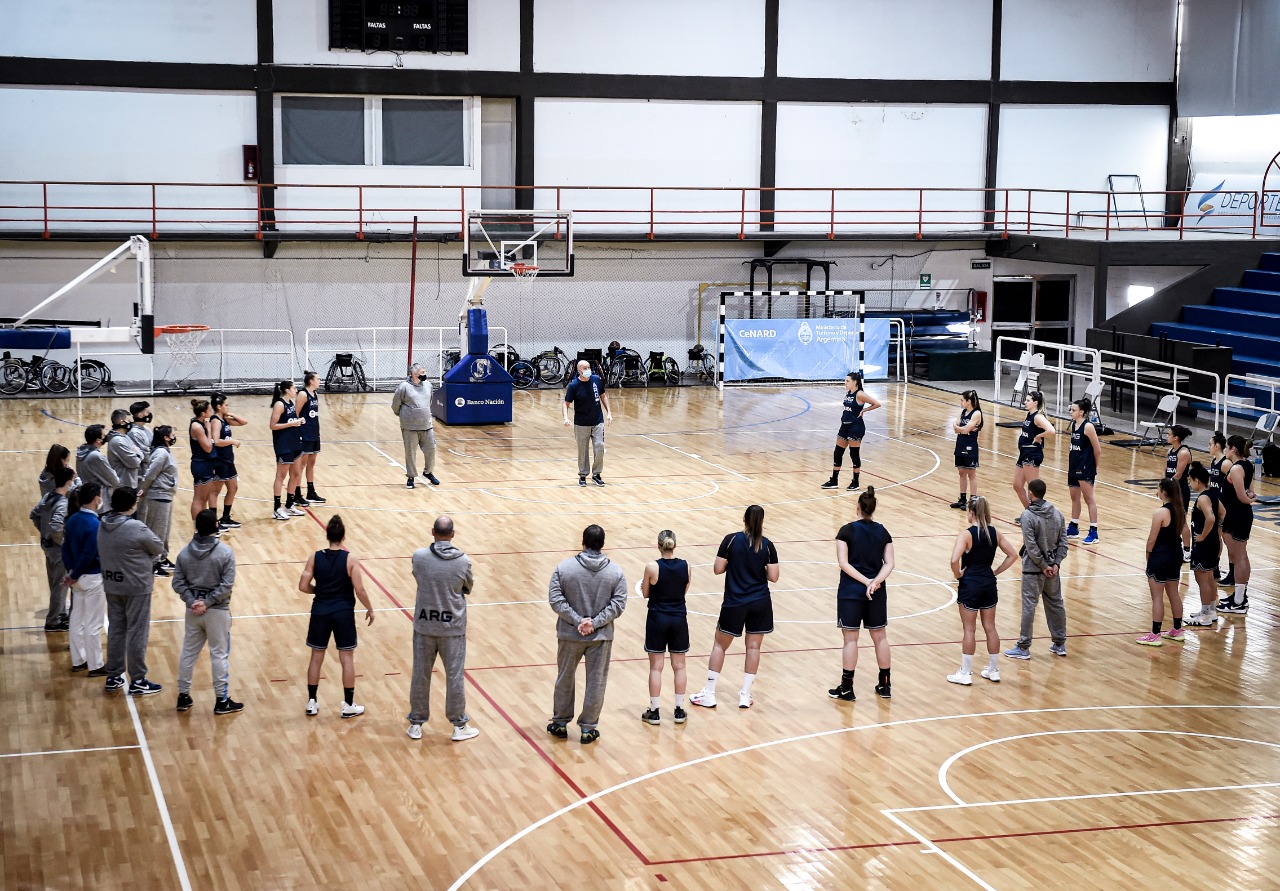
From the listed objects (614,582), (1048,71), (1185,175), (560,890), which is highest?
(1048,71)

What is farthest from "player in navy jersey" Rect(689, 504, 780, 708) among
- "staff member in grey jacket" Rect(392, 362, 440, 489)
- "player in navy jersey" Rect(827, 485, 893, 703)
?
"staff member in grey jacket" Rect(392, 362, 440, 489)

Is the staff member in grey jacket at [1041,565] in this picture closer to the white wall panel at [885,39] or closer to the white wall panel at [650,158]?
the white wall panel at [650,158]

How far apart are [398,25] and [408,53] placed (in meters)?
0.63

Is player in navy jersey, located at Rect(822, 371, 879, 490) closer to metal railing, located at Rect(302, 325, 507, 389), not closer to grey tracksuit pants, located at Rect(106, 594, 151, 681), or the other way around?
grey tracksuit pants, located at Rect(106, 594, 151, 681)

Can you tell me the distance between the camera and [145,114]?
1164 inches

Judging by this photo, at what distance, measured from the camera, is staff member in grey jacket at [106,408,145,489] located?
14430 mm

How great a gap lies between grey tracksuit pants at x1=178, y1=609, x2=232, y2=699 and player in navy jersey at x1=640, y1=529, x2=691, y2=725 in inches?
124

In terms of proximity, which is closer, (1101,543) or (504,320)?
(1101,543)

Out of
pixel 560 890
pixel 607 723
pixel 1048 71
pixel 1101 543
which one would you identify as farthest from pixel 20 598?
pixel 1048 71

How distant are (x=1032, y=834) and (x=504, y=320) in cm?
2390

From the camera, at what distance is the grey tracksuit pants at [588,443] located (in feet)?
65.1

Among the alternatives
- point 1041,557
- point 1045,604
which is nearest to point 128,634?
point 1041,557

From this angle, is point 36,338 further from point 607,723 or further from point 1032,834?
point 1032,834

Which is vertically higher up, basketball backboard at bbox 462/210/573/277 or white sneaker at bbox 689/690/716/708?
basketball backboard at bbox 462/210/573/277
